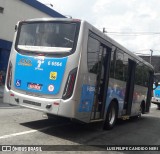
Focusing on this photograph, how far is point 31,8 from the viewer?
28.5 metres

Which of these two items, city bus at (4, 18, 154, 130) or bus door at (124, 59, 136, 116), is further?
bus door at (124, 59, 136, 116)

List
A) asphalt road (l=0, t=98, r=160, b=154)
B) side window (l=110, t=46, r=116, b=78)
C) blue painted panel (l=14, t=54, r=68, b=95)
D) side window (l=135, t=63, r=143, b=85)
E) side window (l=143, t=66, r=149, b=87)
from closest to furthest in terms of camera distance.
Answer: asphalt road (l=0, t=98, r=160, b=154), blue painted panel (l=14, t=54, r=68, b=95), side window (l=110, t=46, r=116, b=78), side window (l=135, t=63, r=143, b=85), side window (l=143, t=66, r=149, b=87)

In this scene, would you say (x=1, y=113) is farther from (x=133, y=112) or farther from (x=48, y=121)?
(x=133, y=112)

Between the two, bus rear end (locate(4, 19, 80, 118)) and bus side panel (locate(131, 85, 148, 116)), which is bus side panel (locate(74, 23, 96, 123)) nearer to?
bus rear end (locate(4, 19, 80, 118))

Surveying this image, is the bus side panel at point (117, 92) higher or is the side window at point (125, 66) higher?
the side window at point (125, 66)

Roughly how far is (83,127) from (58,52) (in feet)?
10.7

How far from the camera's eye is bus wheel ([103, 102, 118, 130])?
431 inches

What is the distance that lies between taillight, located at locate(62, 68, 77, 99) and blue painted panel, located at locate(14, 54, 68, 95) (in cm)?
21

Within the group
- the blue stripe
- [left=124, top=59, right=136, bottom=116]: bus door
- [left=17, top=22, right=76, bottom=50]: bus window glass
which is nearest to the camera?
[left=17, top=22, right=76, bottom=50]: bus window glass

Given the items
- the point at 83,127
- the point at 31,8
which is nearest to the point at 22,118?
the point at 83,127

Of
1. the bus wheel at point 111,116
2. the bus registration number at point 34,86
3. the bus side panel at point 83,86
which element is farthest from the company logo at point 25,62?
the bus wheel at point 111,116

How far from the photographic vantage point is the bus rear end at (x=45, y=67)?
27.3ft

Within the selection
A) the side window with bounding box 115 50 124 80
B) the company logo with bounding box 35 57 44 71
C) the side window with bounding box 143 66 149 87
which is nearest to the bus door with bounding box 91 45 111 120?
the side window with bounding box 115 50 124 80

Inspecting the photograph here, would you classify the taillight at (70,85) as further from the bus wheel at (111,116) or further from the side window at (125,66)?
the side window at (125,66)
